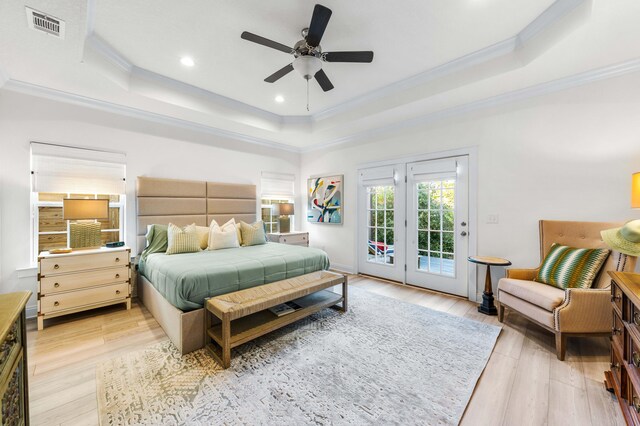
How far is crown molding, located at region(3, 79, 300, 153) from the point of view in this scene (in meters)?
2.94

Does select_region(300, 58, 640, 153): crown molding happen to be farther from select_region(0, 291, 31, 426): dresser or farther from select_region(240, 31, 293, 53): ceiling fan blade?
select_region(0, 291, 31, 426): dresser

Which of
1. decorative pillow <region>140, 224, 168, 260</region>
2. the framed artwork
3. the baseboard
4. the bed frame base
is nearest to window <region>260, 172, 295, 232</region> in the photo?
the framed artwork

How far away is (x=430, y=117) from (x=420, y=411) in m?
3.66

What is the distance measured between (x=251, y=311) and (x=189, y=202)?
2646 millimetres

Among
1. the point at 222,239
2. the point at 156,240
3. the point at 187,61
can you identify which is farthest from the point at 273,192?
the point at 187,61

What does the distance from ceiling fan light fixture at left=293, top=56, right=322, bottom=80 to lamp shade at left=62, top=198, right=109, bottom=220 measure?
9.28 ft

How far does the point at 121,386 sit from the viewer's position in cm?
185

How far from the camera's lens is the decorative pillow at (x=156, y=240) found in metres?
3.45

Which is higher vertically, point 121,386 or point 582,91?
point 582,91

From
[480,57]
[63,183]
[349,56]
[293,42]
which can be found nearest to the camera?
[349,56]

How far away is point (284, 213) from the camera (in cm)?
524

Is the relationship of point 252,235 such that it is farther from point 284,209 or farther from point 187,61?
point 187,61

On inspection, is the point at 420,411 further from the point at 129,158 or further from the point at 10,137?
the point at 10,137

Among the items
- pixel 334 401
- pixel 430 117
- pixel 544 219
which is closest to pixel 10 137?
pixel 334 401
